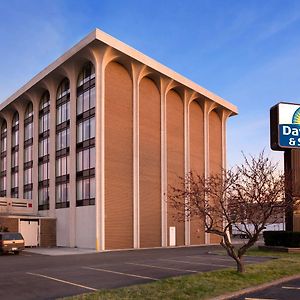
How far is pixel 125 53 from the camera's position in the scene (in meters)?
38.9

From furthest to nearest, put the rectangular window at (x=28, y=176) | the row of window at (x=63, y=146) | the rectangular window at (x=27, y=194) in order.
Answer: the rectangular window at (x=28, y=176)
the rectangular window at (x=27, y=194)
the row of window at (x=63, y=146)

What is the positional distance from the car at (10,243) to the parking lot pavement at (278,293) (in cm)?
2155

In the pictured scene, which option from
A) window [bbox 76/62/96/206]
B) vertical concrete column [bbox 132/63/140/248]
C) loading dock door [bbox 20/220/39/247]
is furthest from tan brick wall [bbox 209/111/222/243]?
loading dock door [bbox 20/220/39/247]

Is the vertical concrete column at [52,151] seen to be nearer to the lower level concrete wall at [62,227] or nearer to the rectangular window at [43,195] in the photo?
the lower level concrete wall at [62,227]

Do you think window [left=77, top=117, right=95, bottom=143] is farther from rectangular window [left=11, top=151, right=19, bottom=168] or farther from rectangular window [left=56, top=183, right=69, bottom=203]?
rectangular window [left=11, top=151, right=19, bottom=168]

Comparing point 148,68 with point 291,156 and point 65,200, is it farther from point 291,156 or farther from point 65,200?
point 291,156

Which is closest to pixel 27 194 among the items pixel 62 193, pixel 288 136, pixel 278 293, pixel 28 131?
pixel 28 131

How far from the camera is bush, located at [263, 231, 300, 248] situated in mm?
27641

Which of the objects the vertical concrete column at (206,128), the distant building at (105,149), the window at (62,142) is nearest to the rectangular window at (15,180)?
the distant building at (105,149)

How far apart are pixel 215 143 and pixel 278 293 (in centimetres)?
4170

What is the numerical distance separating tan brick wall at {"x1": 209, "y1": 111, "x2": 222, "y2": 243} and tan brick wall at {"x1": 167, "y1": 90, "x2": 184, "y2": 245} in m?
6.47

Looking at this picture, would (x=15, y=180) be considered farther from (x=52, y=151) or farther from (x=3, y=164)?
(x=52, y=151)

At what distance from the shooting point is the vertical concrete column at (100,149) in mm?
36531

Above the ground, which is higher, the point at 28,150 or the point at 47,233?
the point at 28,150
